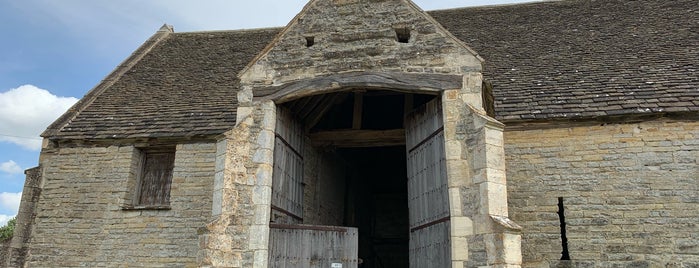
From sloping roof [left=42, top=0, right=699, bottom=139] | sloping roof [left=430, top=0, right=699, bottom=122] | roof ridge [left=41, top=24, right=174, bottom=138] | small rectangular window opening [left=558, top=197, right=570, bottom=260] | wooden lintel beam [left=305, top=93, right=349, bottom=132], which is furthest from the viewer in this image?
roof ridge [left=41, top=24, right=174, bottom=138]

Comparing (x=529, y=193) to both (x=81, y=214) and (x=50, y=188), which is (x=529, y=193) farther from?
(x=50, y=188)

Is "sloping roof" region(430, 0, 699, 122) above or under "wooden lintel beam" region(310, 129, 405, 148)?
above

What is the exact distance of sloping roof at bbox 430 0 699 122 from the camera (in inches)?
336

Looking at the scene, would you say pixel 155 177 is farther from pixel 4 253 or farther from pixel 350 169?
pixel 350 169

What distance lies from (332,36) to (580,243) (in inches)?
193

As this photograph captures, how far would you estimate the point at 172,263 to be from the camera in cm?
910

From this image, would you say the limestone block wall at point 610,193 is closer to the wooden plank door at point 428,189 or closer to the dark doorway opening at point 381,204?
the wooden plank door at point 428,189

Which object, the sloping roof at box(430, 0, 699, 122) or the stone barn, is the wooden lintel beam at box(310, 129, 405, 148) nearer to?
the stone barn

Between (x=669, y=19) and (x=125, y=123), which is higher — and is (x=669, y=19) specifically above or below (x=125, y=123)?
above

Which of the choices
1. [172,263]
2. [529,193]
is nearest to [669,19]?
[529,193]

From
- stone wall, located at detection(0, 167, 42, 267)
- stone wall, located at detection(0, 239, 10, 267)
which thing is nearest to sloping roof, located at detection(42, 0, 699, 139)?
stone wall, located at detection(0, 167, 42, 267)

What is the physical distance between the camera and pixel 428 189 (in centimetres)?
738

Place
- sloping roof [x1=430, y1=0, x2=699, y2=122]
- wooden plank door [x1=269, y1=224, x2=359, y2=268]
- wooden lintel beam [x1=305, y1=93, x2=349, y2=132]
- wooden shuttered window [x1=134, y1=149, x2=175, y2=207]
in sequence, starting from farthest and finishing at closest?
1. wooden shuttered window [x1=134, y1=149, x2=175, y2=207]
2. wooden lintel beam [x1=305, y1=93, x2=349, y2=132]
3. sloping roof [x1=430, y1=0, x2=699, y2=122]
4. wooden plank door [x1=269, y1=224, x2=359, y2=268]

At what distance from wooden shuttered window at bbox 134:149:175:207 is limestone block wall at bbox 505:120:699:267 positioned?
6322 mm
